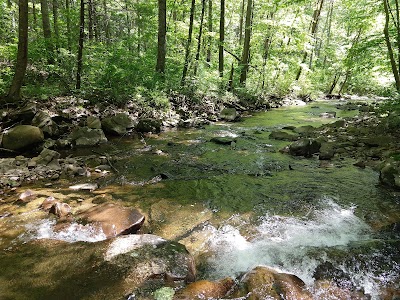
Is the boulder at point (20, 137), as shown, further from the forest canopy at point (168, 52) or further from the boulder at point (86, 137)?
the forest canopy at point (168, 52)

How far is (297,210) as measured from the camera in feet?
18.1

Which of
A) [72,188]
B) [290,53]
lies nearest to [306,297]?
[72,188]

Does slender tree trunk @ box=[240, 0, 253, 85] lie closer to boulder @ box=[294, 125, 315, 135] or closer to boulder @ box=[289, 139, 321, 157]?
boulder @ box=[294, 125, 315, 135]

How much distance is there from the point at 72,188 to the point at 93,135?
13.0ft

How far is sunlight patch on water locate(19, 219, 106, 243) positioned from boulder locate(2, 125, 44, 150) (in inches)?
178

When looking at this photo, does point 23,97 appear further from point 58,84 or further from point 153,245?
point 153,245

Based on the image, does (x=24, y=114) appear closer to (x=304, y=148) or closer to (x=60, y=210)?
(x=60, y=210)

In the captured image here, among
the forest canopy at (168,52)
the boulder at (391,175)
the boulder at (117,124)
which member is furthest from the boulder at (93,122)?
the boulder at (391,175)

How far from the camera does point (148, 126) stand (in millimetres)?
11914

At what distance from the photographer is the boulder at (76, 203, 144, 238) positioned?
4.41 meters

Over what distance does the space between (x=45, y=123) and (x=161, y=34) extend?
8.00 m

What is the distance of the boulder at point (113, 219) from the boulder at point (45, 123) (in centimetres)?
557

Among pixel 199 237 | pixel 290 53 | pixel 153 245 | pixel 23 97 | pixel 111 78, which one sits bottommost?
pixel 199 237

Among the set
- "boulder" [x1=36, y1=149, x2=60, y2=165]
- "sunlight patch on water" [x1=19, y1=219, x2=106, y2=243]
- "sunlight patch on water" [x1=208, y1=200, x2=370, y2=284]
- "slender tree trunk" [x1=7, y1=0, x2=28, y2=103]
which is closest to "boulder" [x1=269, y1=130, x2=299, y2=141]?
"sunlight patch on water" [x1=208, y1=200, x2=370, y2=284]
